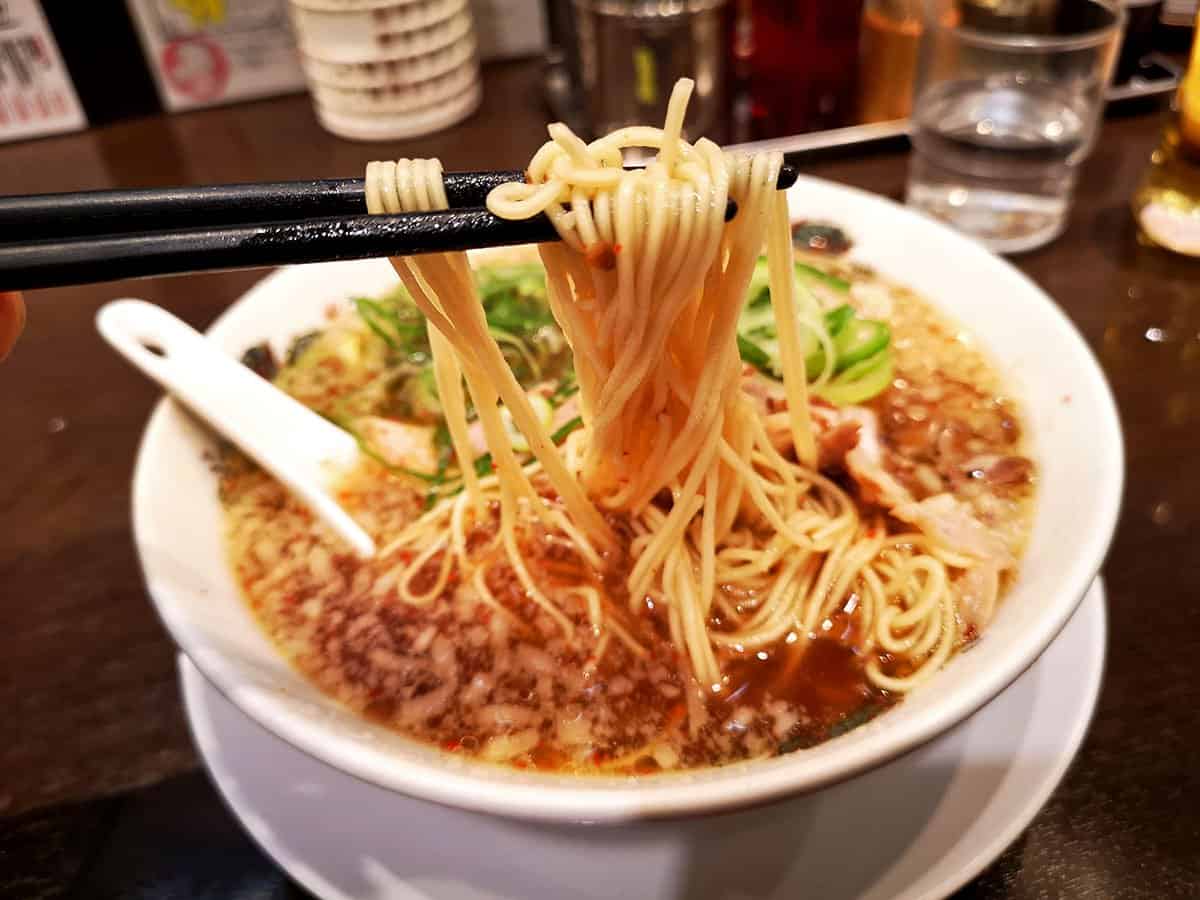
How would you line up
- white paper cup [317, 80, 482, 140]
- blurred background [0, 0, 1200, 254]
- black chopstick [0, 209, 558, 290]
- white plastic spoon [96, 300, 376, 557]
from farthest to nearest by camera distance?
white paper cup [317, 80, 482, 140], blurred background [0, 0, 1200, 254], white plastic spoon [96, 300, 376, 557], black chopstick [0, 209, 558, 290]

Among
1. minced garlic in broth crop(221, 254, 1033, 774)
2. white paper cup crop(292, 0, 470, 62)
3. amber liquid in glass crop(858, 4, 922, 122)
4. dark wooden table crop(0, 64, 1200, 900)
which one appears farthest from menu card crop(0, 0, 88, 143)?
amber liquid in glass crop(858, 4, 922, 122)

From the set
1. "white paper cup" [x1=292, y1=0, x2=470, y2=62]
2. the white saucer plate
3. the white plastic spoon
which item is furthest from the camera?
"white paper cup" [x1=292, y1=0, x2=470, y2=62]

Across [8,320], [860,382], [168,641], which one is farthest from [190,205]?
[860,382]

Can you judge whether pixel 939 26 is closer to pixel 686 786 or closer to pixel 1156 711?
pixel 1156 711

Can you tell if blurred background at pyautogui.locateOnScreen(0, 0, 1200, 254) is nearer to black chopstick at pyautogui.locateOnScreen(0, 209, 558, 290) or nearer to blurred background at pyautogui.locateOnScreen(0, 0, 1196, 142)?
blurred background at pyautogui.locateOnScreen(0, 0, 1196, 142)

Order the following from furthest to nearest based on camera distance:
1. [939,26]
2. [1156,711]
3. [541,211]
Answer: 1. [939,26]
2. [1156,711]
3. [541,211]

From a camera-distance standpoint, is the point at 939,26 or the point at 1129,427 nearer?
the point at 1129,427

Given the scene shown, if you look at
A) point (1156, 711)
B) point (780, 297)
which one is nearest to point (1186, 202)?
point (1156, 711)

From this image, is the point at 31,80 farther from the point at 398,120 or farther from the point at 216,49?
the point at 398,120
